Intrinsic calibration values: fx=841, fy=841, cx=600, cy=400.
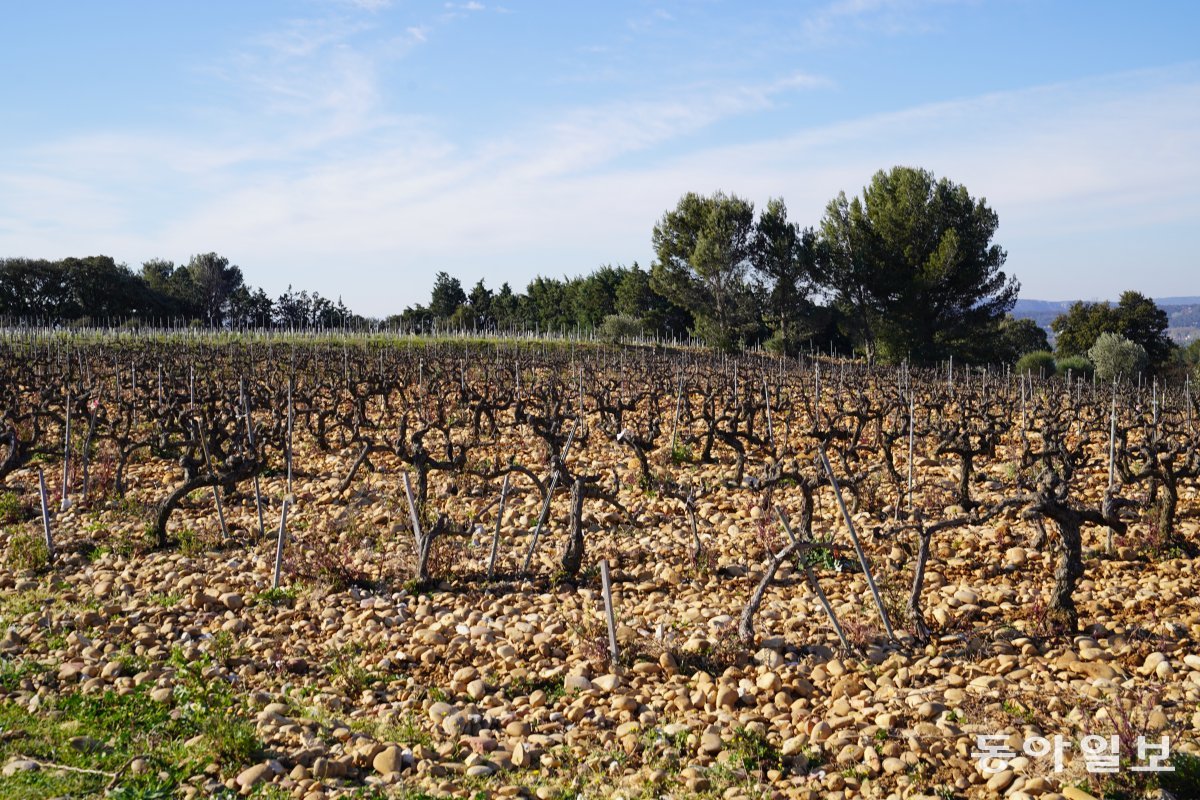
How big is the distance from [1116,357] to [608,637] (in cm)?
3431

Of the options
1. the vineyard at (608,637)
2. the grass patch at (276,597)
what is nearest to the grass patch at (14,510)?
the vineyard at (608,637)

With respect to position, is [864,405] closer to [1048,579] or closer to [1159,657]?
[1048,579]

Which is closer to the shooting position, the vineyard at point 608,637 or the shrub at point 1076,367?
the vineyard at point 608,637

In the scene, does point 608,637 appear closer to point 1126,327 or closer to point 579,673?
A: point 579,673

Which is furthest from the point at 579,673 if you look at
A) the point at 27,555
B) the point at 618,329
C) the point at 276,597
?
the point at 618,329

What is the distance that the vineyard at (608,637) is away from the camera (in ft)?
14.8

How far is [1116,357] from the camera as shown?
33500 millimetres

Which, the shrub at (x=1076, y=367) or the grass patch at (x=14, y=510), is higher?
the shrub at (x=1076, y=367)

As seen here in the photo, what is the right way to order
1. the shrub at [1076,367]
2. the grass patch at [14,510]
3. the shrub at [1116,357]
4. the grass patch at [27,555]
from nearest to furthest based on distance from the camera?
the grass patch at [27,555]
the grass patch at [14,510]
the shrub at [1116,357]
the shrub at [1076,367]

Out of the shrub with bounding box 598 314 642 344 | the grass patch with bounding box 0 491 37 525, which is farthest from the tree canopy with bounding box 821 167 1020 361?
the grass patch with bounding box 0 491 37 525

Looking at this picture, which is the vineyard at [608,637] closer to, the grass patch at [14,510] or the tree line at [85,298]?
the grass patch at [14,510]

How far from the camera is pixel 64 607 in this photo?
7.53m

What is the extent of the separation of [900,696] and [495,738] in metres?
2.44

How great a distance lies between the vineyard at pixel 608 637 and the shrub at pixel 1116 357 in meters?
25.4
